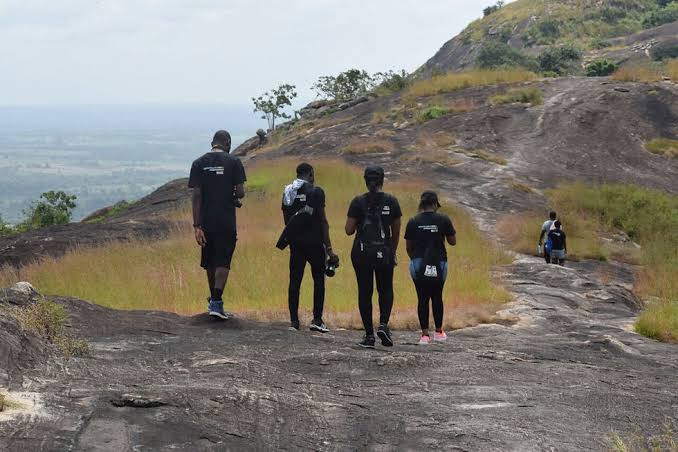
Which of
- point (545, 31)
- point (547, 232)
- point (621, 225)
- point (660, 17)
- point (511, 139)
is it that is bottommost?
point (621, 225)

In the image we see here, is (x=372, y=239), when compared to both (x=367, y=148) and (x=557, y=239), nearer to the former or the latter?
(x=557, y=239)

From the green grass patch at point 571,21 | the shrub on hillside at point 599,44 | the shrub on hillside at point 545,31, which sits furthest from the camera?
the shrub on hillside at point 545,31

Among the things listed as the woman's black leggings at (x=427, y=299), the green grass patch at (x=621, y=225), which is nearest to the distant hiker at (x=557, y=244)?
the green grass patch at (x=621, y=225)

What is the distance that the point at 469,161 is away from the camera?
2836 cm

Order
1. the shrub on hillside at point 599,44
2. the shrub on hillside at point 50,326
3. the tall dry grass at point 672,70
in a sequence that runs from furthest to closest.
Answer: the shrub on hillside at point 599,44 → the tall dry grass at point 672,70 → the shrub on hillside at point 50,326

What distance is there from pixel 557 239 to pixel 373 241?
9.42 m

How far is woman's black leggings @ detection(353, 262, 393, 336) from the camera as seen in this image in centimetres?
804

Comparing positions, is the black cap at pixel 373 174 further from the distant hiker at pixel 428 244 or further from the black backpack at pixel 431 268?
the black backpack at pixel 431 268

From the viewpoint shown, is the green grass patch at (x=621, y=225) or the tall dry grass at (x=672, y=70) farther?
the tall dry grass at (x=672, y=70)

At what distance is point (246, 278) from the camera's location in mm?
12875

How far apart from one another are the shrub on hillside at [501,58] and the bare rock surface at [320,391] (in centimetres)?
4374

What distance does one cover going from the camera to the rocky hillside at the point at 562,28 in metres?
56.7

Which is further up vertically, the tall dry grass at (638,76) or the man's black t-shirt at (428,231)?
the tall dry grass at (638,76)

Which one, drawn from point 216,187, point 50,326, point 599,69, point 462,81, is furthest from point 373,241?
point 599,69
